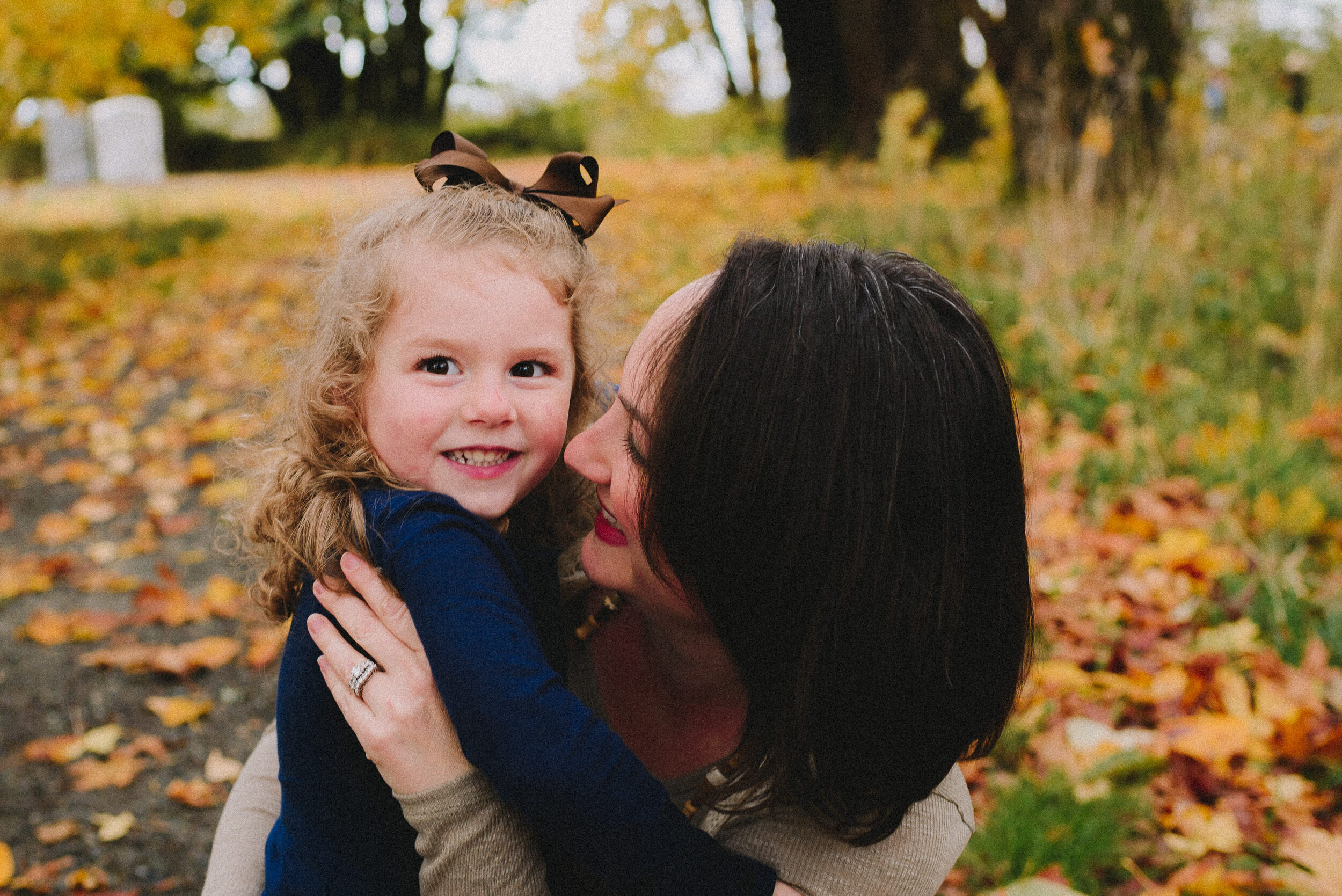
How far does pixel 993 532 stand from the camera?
3.58ft

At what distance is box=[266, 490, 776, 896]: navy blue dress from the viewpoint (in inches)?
40.8

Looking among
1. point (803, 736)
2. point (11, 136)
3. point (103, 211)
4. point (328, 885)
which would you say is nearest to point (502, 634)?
point (803, 736)

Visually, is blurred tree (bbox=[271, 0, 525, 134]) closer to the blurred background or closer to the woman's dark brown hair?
the blurred background

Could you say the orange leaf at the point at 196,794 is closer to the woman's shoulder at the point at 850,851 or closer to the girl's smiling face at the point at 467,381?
the girl's smiling face at the point at 467,381

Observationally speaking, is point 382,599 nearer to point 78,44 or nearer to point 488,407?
point 488,407

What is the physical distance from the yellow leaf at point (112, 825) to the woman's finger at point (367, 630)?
1320mm

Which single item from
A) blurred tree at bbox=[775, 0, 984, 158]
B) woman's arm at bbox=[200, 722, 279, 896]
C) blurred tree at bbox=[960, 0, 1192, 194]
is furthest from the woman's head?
blurred tree at bbox=[775, 0, 984, 158]

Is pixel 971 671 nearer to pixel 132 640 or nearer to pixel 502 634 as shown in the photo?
pixel 502 634

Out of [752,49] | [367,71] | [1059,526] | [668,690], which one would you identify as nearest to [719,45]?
[752,49]

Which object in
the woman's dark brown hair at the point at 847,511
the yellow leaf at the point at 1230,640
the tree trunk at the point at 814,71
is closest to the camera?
the woman's dark brown hair at the point at 847,511

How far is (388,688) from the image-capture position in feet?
3.91

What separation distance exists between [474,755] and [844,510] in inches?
19.6

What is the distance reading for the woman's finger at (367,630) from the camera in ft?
4.02

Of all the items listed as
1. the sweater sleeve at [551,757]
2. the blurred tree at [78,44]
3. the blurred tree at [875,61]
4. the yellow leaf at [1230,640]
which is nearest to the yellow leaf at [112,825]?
the sweater sleeve at [551,757]
